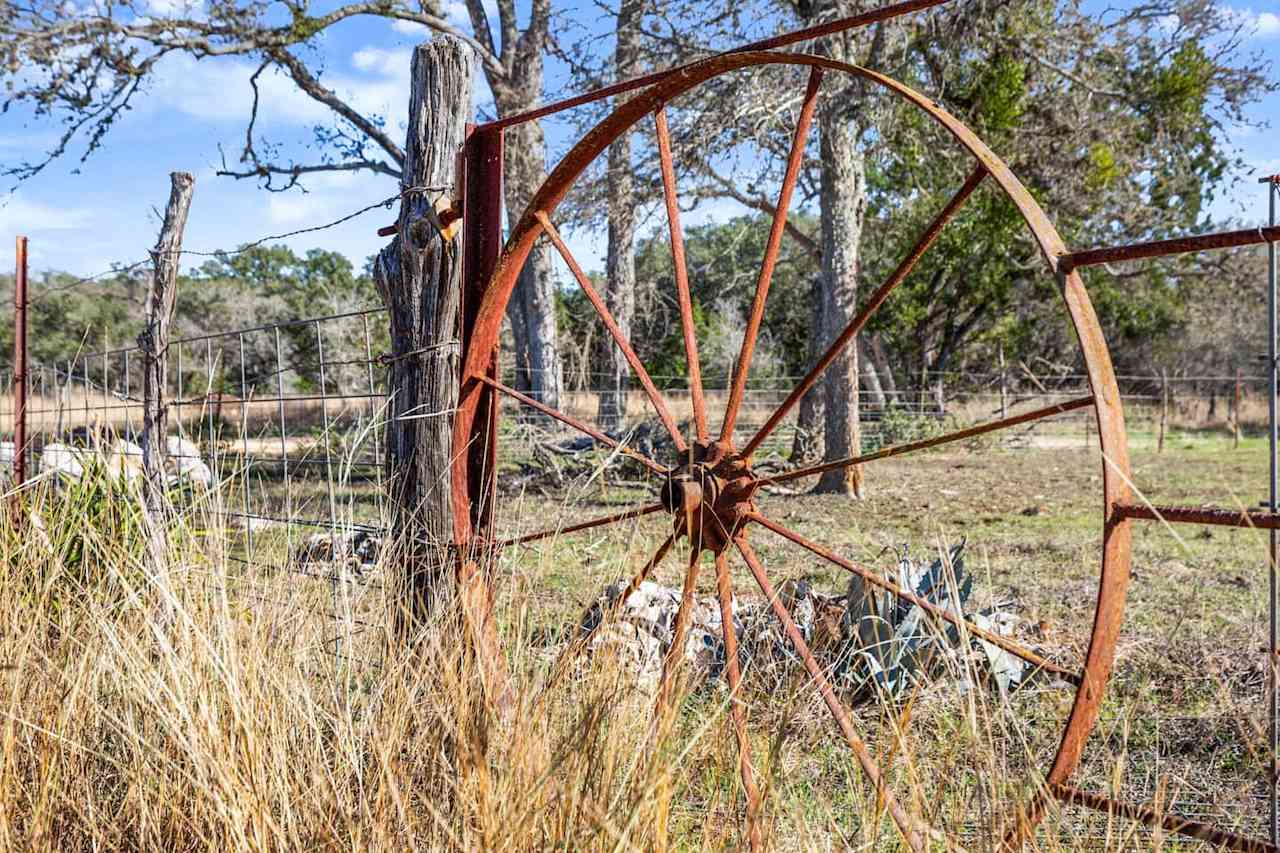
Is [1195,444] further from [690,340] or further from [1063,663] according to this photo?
[690,340]

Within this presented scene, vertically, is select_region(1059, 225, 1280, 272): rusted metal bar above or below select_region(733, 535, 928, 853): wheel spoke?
above

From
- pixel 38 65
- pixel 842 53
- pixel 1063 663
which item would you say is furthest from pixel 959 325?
pixel 1063 663

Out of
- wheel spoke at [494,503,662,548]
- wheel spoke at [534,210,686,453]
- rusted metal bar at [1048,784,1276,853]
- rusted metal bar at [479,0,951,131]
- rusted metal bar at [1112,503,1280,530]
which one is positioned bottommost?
rusted metal bar at [1048,784,1276,853]

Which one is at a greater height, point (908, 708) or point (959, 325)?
point (959, 325)

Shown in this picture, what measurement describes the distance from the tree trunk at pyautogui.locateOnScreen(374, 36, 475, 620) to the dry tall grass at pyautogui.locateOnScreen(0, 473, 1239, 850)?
1.68ft

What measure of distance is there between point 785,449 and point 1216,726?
817 centimetres

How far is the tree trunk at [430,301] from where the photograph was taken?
9.81 ft

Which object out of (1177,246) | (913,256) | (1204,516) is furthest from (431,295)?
Result: (1204,516)

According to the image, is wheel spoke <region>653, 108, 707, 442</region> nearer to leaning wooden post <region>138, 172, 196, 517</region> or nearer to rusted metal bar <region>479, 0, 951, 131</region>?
rusted metal bar <region>479, 0, 951, 131</region>

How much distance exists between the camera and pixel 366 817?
1.72 meters

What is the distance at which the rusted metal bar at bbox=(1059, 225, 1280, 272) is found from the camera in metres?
1.75

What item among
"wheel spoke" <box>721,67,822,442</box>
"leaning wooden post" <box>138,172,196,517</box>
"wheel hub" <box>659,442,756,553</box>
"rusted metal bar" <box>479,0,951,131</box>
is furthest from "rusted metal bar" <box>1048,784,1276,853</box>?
"leaning wooden post" <box>138,172,196,517</box>

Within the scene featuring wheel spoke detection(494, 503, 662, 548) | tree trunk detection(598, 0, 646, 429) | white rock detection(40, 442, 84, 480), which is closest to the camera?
wheel spoke detection(494, 503, 662, 548)

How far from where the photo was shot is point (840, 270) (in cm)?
920
